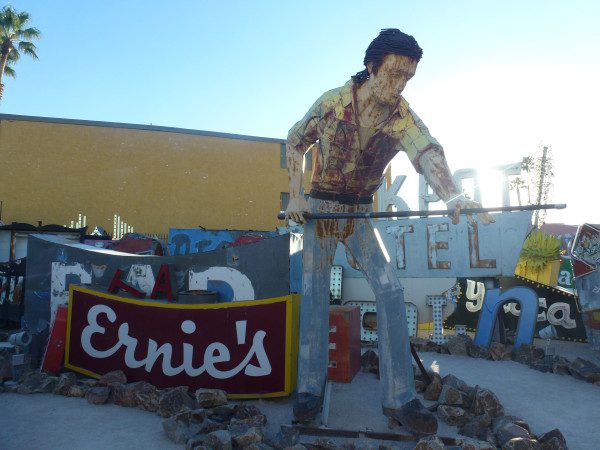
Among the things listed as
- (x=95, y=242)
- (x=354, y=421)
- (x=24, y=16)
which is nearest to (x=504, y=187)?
(x=354, y=421)

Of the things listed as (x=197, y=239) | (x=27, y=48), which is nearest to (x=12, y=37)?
(x=27, y=48)

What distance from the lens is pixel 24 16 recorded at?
2128 centimetres

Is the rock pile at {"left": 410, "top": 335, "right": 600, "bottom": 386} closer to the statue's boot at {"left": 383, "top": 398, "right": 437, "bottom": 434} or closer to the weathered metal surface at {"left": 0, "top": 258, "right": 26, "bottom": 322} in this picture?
the statue's boot at {"left": 383, "top": 398, "right": 437, "bottom": 434}

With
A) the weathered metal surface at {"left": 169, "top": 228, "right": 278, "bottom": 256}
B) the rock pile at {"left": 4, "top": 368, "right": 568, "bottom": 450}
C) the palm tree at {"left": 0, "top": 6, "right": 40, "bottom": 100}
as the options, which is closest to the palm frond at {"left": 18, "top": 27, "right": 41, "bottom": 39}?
the palm tree at {"left": 0, "top": 6, "right": 40, "bottom": 100}

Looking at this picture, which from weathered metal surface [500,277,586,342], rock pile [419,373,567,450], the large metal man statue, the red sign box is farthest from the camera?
weathered metal surface [500,277,586,342]

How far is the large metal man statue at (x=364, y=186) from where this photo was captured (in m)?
2.85

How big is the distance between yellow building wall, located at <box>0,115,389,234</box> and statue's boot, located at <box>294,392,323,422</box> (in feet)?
57.0

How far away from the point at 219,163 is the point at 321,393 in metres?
18.2

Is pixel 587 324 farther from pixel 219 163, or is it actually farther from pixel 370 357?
pixel 219 163

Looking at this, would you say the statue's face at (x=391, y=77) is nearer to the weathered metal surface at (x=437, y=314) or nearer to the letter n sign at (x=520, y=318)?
the letter n sign at (x=520, y=318)

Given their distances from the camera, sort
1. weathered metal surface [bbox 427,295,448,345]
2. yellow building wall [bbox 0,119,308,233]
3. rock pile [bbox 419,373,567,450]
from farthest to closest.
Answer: yellow building wall [bbox 0,119,308,233]
weathered metal surface [bbox 427,295,448,345]
rock pile [bbox 419,373,567,450]

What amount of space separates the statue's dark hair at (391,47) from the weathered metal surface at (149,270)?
216 cm

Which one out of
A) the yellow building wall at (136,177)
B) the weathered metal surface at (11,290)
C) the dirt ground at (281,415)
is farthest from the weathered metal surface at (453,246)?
the yellow building wall at (136,177)

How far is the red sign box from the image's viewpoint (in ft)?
11.8
